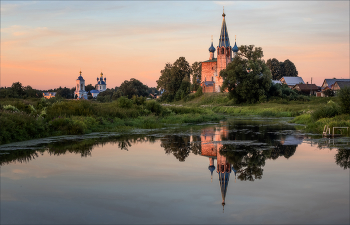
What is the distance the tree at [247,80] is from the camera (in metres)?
54.9

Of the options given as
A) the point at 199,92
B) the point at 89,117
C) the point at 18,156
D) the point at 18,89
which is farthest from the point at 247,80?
the point at 18,156

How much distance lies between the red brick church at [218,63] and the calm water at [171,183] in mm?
62303

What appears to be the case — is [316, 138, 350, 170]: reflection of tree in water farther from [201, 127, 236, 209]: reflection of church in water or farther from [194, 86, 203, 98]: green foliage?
[194, 86, 203, 98]: green foliage

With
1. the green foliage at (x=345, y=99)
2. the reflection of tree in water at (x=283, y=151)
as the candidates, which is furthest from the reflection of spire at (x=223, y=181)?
the green foliage at (x=345, y=99)

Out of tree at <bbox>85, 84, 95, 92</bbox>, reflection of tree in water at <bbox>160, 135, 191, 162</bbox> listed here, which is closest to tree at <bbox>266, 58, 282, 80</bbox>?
tree at <bbox>85, 84, 95, 92</bbox>

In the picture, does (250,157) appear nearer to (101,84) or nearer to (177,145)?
(177,145)

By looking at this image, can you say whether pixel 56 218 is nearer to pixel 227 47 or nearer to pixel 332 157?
pixel 332 157

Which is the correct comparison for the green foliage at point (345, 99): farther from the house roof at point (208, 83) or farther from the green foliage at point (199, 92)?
the house roof at point (208, 83)

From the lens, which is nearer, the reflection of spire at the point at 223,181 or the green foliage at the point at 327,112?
the reflection of spire at the point at 223,181

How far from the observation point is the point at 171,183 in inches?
373

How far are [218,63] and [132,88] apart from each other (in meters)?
22.9

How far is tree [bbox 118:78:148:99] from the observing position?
89.9 m

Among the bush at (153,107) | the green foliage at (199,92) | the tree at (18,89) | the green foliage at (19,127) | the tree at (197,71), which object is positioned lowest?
the green foliage at (19,127)

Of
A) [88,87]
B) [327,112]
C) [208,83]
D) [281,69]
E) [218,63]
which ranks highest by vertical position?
[281,69]
